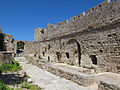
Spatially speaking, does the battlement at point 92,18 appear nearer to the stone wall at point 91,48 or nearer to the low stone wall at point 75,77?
the stone wall at point 91,48

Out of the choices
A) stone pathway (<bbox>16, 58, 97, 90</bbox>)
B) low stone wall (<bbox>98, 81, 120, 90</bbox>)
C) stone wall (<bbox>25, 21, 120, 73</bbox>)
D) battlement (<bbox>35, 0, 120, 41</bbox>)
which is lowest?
stone pathway (<bbox>16, 58, 97, 90</bbox>)

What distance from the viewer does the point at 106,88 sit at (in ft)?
15.8

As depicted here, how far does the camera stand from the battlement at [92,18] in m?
8.95

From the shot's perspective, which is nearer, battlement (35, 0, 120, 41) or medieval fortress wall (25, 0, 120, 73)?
medieval fortress wall (25, 0, 120, 73)

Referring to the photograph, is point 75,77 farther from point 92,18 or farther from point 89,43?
point 92,18

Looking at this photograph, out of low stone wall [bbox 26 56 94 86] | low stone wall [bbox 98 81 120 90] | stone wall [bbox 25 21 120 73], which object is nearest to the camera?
low stone wall [bbox 98 81 120 90]

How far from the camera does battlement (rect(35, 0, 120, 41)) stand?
8.95 meters

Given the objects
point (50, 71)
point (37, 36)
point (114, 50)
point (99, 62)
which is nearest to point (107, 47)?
point (114, 50)

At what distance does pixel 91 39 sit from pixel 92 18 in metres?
2.12

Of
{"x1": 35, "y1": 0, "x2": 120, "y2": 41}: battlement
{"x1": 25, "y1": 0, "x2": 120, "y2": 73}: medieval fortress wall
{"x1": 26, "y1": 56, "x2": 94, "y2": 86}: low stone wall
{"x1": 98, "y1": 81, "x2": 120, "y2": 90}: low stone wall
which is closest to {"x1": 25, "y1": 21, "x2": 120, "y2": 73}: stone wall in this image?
{"x1": 25, "y1": 0, "x2": 120, "y2": 73}: medieval fortress wall

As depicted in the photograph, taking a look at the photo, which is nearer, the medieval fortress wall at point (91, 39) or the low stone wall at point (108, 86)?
the low stone wall at point (108, 86)

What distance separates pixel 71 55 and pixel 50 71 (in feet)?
14.2

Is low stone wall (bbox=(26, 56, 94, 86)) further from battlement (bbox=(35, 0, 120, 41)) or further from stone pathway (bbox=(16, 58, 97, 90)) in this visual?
battlement (bbox=(35, 0, 120, 41))

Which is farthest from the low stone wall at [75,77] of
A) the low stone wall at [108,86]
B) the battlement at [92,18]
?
the battlement at [92,18]
